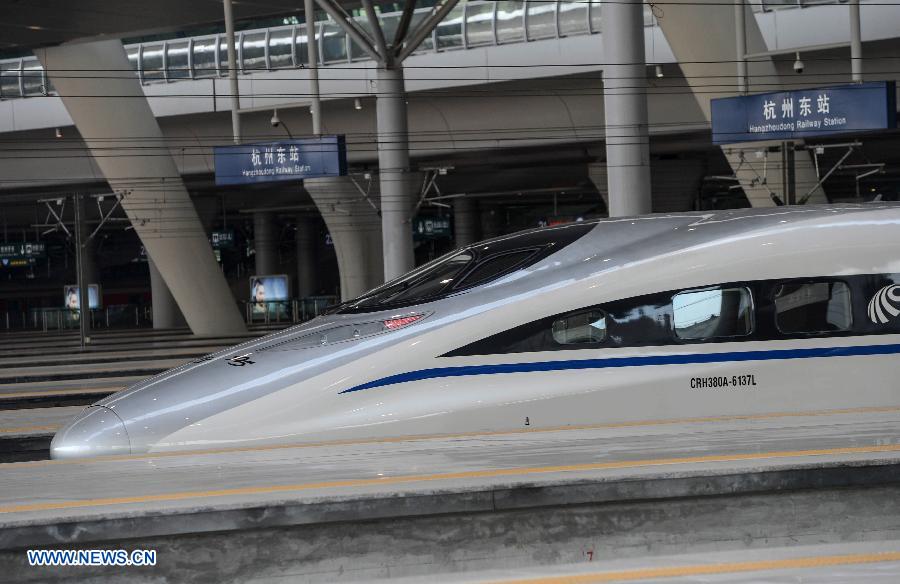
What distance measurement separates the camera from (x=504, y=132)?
31719 mm

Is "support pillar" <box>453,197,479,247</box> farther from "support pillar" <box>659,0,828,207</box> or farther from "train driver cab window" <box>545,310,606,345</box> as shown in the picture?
"train driver cab window" <box>545,310,606,345</box>

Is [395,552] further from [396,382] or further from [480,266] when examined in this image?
[480,266]

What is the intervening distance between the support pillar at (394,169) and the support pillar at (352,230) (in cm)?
1849

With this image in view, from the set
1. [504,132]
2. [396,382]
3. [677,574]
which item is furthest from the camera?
[504,132]

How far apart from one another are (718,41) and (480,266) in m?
14.6

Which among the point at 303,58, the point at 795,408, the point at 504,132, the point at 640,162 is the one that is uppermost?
the point at 303,58

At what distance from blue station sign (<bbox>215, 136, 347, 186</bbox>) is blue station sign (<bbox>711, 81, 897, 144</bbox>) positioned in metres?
6.68

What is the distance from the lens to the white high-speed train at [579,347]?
7.53 meters

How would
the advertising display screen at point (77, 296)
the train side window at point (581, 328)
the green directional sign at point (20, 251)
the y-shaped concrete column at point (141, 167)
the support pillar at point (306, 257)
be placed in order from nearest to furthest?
the train side window at point (581, 328) < the y-shaped concrete column at point (141, 167) < the advertising display screen at point (77, 296) < the green directional sign at point (20, 251) < the support pillar at point (306, 257)

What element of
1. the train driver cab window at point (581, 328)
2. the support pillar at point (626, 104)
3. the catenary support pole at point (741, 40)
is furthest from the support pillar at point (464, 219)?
the train driver cab window at point (581, 328)

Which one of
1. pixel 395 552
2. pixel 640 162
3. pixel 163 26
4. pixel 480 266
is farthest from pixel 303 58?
pixel 395 552

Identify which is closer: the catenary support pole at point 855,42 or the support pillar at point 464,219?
the catenary support pole at point 855,42

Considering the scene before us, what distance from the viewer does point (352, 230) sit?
37.4 metres

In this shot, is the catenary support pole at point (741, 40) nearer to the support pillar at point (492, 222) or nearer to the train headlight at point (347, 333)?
the train headlight at point (347, 333)
